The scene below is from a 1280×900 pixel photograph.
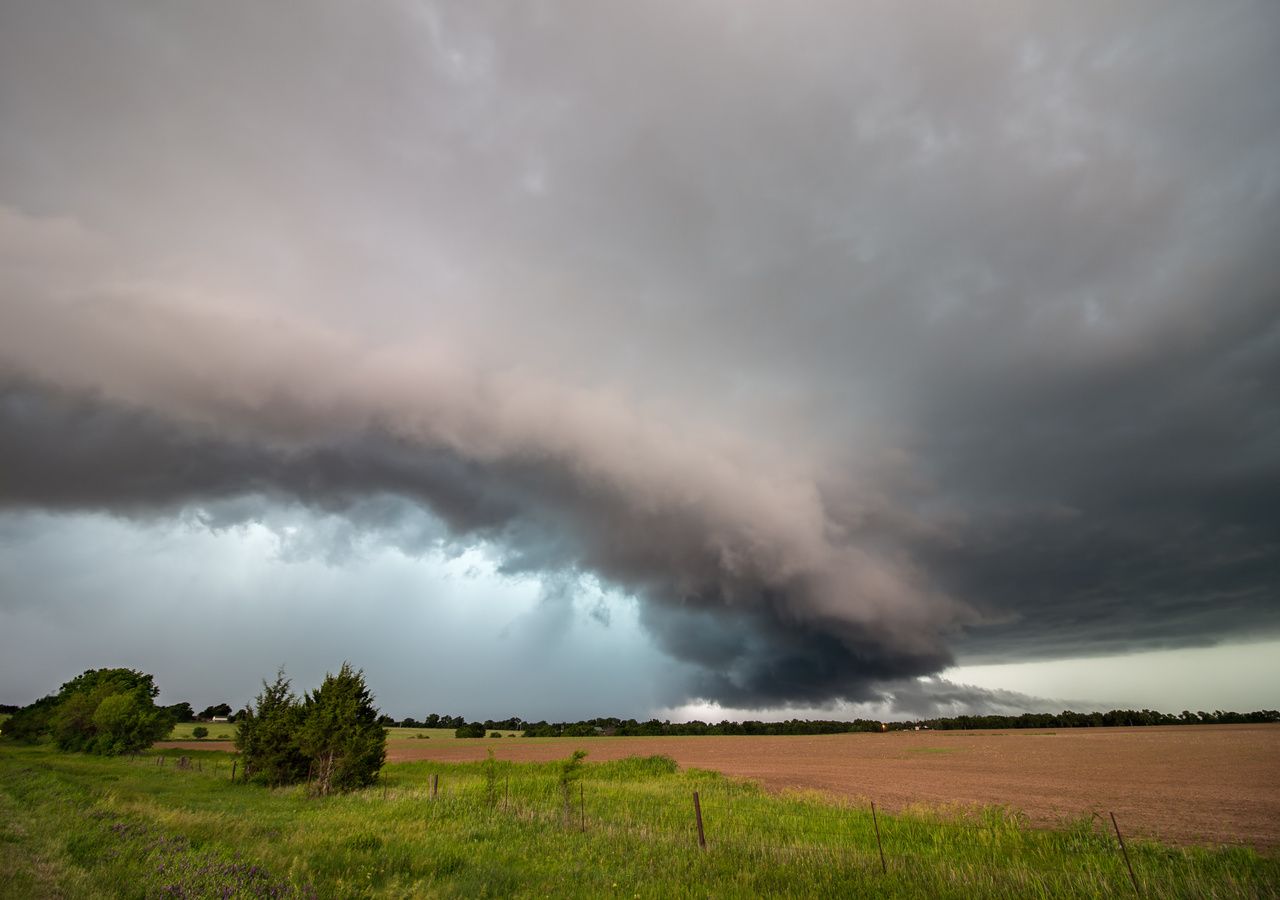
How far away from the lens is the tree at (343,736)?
38.6 metres

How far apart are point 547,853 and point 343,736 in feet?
92.6

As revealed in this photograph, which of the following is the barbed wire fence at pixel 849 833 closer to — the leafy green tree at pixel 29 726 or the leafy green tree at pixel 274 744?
the leafy green tree at pixel 274 744

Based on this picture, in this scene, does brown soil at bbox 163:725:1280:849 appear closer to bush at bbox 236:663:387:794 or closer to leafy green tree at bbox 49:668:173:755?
bush at bbox 236:663:387:794

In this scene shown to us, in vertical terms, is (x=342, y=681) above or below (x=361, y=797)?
above

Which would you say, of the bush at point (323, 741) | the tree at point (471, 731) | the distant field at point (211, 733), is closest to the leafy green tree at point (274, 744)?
the bush at point (323, 741)

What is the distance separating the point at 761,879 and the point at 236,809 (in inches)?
1088

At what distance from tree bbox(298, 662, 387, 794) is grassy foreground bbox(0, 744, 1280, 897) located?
8.43 m

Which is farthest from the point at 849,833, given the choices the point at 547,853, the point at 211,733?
the point at 211,733

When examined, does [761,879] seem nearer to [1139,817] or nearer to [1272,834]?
[1272,834]

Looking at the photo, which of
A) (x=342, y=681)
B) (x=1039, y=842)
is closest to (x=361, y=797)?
(x=342, y=681)

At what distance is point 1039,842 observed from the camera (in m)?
22.0

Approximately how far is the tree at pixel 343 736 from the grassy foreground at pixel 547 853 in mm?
8425

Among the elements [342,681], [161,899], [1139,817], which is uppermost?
[342,681]

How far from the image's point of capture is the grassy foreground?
12633 millimetres
